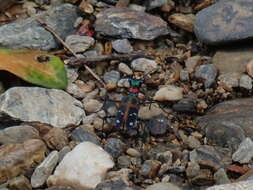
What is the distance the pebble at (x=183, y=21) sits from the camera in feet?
15.9

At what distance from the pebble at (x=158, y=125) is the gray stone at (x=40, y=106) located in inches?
21.0

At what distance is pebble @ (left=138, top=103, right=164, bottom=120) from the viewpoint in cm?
409

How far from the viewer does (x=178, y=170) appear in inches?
136

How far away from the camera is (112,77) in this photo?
443cm

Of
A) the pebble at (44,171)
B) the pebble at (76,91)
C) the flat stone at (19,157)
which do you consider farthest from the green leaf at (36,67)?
the pebble at (44,171)

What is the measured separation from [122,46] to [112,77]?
1.21 feet

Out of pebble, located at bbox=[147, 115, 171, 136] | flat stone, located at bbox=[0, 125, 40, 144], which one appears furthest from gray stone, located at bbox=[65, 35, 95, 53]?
flat stone, located at bbox=[0, 125, 40, 144]

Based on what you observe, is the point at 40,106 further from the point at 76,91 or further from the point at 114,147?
the point at 114,147

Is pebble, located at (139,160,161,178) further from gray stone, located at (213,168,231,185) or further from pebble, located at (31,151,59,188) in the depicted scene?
pebble, located at (31,151,59,188)

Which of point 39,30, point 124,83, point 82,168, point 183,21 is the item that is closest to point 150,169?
point 82,168

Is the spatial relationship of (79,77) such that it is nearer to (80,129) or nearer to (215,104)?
(80,129)

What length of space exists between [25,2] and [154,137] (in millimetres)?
2184

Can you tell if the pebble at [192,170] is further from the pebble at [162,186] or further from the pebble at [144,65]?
the pebble at [144,65]

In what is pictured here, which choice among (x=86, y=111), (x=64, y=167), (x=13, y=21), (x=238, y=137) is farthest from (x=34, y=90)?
(x=238, y=137)
